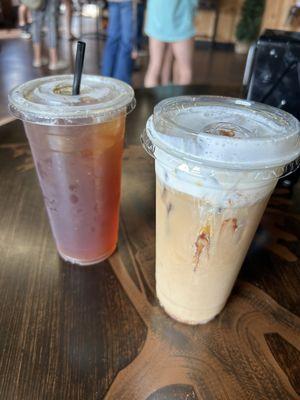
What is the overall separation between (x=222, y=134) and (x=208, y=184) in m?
0.07

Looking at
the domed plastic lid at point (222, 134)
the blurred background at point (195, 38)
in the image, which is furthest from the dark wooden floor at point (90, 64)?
the domed plastic lid at point (222, 134)

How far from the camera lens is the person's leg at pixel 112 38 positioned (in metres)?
2.79

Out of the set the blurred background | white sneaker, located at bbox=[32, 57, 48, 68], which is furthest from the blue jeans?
white sneaker, located at bbox=[32, 57, 48, 68]

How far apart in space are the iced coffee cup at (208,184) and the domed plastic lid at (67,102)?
3.4 inches

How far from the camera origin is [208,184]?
434mm

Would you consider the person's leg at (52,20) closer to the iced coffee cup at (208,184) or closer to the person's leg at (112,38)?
the person's leg at (112,38)

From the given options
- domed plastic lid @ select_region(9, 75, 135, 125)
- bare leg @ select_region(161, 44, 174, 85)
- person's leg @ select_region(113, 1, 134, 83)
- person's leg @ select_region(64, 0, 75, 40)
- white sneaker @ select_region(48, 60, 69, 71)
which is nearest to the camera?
domed plastic lid @ select_region(9, 75, 135, 125)

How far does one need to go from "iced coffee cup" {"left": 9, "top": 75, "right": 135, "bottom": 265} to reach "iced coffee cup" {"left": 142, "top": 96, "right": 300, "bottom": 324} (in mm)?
104

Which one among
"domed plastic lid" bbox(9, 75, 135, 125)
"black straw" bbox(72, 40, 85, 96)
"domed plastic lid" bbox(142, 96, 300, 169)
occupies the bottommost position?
"domed plastic lid" bbox(9, 75, 135, 125)

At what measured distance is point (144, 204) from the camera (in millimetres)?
810

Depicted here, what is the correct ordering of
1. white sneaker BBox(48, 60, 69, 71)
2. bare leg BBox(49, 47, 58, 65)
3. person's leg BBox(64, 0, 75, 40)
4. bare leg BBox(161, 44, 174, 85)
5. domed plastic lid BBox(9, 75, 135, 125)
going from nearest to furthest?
domed plastic lid BBox(9, 75, 135, 125) → bare leg BBox(161, 44, 174, 85) → bare leg BBox(49, 47, 58, 65) → white sneaker BBox(48, 60, 69, 71) → person's leg BBox(64, 0, 75, 40)

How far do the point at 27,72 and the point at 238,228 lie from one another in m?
3.92

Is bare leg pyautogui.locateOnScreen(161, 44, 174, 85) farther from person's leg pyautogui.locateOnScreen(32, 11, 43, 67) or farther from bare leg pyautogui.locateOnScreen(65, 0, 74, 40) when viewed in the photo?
bare leg pyautogui.locateOnScreen(65, 0, 74, 40)

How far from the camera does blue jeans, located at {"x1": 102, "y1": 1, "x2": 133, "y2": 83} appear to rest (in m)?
2.74
